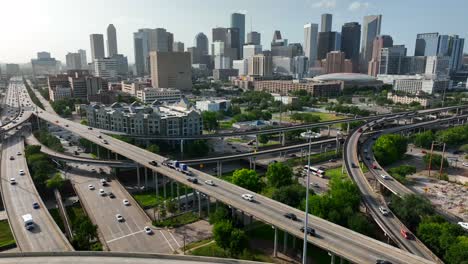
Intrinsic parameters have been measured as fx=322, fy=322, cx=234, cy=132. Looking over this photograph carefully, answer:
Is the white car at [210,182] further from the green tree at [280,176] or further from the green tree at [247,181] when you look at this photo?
the green tree at [280,176]

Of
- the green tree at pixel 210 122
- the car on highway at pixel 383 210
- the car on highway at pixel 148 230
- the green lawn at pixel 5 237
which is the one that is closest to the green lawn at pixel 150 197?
the car on highway at pixel 148 230

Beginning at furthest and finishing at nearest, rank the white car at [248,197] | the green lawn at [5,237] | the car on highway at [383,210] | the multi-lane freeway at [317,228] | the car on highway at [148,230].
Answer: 1. the car on highway at [148,230]
2. the white car at [248,197]
3. the car on highway at [383,210]
4. the green lawn at [5,237]
5. the multi-lane freeway at [317,228]

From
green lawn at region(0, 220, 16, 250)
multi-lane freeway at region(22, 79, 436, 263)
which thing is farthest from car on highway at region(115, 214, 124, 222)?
green lawn at region(0, 220, 16, 250)

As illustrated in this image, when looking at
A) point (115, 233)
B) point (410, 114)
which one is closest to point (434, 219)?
point (115, 233)

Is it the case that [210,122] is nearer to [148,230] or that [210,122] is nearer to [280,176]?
[280,176]

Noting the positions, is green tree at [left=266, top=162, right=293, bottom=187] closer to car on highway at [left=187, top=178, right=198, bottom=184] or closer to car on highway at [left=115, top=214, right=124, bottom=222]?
car on highway at [left=187, top=178, right=198, bottom=184]

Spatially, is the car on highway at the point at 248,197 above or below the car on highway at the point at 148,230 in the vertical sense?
above

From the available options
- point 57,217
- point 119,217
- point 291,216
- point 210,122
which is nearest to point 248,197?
point 291,216

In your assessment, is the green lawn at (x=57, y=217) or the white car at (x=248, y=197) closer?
the white car at (x=248, y=197)

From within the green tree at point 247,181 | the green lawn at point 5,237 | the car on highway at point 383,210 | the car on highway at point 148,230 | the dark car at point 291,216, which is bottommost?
the green lawn at point 5,237
